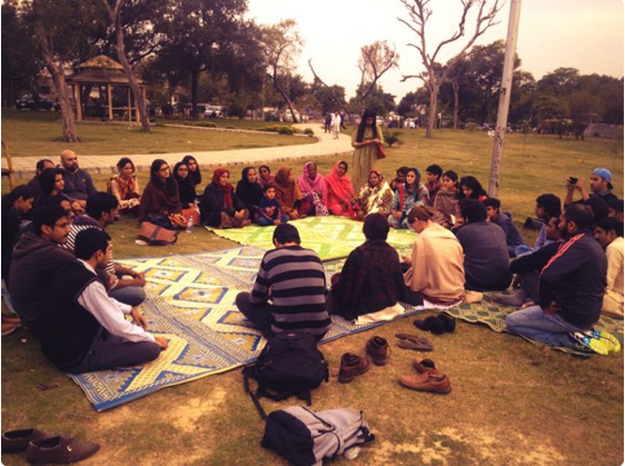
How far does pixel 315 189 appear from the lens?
31.6 ft

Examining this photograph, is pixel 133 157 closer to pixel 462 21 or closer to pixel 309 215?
pixel 309 215

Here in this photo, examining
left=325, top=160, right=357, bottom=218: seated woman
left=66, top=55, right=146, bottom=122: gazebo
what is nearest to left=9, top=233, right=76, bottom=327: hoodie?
left=325, top=160, right=357, bottom=218: seated woman

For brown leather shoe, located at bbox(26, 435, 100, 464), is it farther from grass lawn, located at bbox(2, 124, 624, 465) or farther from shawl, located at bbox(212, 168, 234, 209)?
shawl, located at bbox(212, 168, 234, 209)

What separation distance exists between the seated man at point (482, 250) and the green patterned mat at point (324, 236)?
190 cm

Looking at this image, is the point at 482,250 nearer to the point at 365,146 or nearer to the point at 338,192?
the point at 338,192

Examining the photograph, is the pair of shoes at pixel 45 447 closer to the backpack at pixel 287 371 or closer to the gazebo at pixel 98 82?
the backpack at pixel 287 371

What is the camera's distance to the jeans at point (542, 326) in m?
4.55

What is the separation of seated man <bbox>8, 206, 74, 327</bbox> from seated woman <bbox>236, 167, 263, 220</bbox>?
4927 millimetres

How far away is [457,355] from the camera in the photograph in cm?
441

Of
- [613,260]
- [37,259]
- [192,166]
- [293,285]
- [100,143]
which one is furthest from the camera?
[100,143]

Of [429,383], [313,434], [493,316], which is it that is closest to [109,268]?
[313,434]

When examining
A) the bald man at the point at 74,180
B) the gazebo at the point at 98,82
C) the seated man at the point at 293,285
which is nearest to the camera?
the seated man at the point at 293,285

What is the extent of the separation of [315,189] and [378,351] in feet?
19.0

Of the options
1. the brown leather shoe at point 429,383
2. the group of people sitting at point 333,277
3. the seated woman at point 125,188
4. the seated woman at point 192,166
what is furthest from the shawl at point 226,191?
the brown leather shoe at point 429,383
